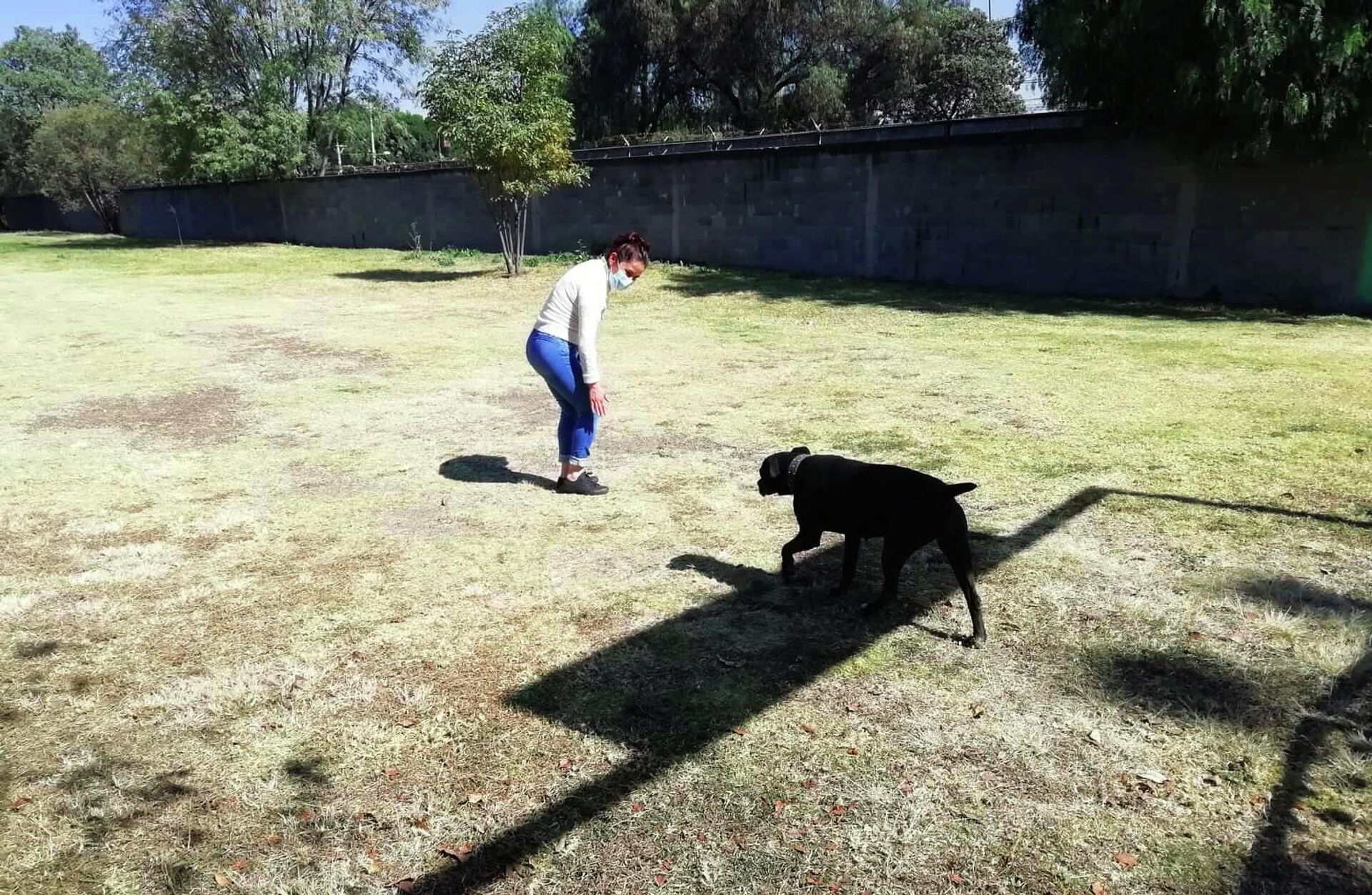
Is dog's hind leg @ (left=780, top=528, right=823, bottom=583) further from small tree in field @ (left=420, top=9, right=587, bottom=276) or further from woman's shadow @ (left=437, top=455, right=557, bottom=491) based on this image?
small tree in field @ (left=420, top=9, right=587, bottom=276)

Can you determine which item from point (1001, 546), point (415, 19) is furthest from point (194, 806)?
point (415, 19)

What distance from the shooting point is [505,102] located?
17.0 meters

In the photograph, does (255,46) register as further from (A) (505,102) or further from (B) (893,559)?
(B) (893,559)

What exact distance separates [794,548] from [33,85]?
226ft

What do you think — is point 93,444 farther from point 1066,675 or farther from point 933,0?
point 933,0

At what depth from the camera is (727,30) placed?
105 feet

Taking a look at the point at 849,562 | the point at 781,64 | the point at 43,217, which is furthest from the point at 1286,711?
the point at 43,217

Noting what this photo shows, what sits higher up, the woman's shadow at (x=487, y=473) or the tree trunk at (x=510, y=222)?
the tree trunk at (x=510, y=222)

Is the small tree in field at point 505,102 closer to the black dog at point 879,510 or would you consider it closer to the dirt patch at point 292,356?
the dirt patch at point 292,356

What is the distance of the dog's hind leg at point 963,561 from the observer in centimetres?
340

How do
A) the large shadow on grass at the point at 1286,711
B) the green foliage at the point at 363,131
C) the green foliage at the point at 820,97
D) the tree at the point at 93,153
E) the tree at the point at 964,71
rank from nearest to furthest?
the large shadow on grass at the point at 1286,711
the green foliage at the point at 363,131
the green foliage at the point at 820,97
the tree at the point at 964,71
the tree at the point at 93,153

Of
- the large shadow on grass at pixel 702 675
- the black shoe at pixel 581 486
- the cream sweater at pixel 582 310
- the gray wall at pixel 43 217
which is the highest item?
the gray wall at pixel 43 217

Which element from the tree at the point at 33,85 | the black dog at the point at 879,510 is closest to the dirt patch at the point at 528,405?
the black dog at the point at 879,510

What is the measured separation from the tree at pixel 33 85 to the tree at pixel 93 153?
7566mm
